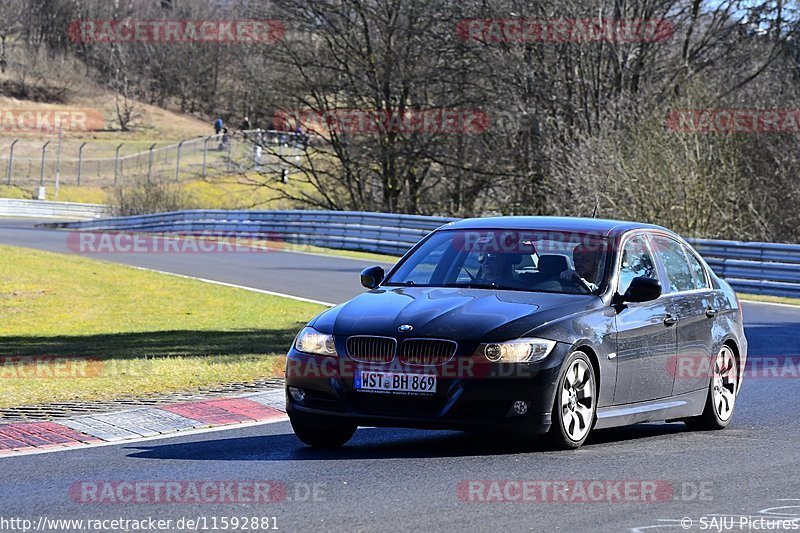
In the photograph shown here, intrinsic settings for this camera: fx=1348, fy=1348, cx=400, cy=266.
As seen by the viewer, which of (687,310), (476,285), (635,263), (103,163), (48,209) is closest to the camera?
(476,285)

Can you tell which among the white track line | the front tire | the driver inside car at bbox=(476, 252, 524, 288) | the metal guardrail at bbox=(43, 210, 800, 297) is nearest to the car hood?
the driver inside car at bbox=(476, 252, 524, 288)

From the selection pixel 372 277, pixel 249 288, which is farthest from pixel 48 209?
pixel 372 277

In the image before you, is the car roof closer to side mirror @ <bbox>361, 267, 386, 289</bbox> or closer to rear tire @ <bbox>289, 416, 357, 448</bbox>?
side mirror @ <bbox>361, 267, 386, 289</bbox>

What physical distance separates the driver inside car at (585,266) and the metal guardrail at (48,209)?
168 feet

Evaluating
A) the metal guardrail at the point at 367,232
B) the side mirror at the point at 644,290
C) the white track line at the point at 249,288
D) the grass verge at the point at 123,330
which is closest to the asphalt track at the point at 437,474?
the side mirror at the point at 644,290

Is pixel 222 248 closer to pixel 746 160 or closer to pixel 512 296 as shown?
pixel 746 160

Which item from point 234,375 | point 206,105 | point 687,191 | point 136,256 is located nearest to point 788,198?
point 687,191

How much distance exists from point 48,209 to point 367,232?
32.8m

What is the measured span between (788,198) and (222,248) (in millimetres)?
14968

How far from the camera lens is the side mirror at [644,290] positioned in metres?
8.78

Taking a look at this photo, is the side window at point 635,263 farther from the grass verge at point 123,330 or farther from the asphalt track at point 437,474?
the grass verge at point 123,330

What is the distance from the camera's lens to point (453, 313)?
26.9 ft

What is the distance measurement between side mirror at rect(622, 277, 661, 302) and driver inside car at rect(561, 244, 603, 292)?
25 centimetres

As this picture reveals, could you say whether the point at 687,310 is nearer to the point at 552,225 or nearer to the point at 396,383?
the point at 552,225
